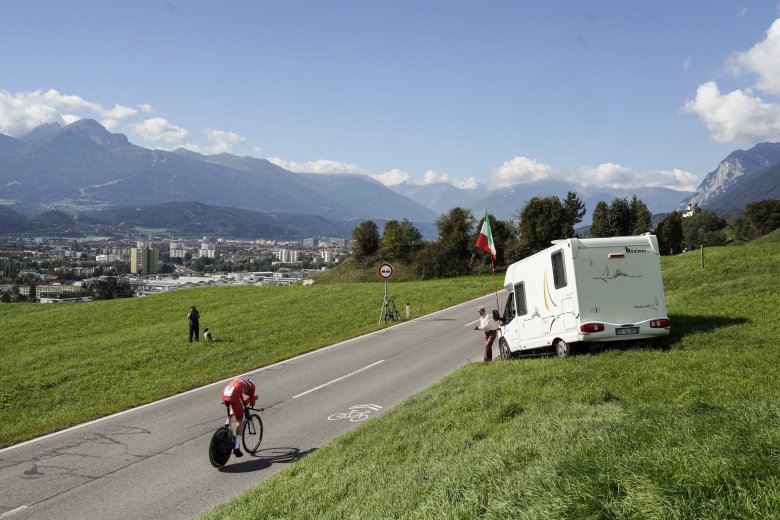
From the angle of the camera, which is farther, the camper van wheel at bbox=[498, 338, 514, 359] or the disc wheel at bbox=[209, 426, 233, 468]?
the camper van wheel at bbox=[498, 338, 514, 359]

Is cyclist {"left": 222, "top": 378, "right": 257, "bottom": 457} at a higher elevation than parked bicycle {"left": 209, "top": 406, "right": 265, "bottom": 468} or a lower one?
higher

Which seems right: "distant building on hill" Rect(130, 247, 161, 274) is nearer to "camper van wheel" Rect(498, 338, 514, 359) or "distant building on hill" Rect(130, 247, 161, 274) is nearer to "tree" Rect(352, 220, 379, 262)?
"tree" Rect(352, 220, 379, 262)

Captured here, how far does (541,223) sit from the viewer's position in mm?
73625

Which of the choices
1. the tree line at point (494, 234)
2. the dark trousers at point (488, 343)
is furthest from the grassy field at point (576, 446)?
the tree line at point (494, 234)

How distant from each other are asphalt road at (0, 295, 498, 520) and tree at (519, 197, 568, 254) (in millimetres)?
55274

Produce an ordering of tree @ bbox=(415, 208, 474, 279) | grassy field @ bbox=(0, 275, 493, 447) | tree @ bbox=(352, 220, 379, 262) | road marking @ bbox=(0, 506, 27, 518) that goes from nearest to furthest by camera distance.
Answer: road marking @ bbox=(0, 506, 27, 518) < grassy field @ bbox=(0, 275, 493, 447) < tree @ bbox=(415, 208, 474, 279) < tree @ bbox=(352, 220, 379, 262)

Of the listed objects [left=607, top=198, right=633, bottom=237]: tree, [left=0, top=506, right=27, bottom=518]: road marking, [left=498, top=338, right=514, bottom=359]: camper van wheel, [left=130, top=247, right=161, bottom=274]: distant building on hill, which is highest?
[left=130, top=247, right=161, bottom=274]: distant building on hill

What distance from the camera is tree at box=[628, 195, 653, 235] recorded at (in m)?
85.2

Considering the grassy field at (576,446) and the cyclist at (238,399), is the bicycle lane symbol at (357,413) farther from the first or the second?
the cyclist at (238,399)

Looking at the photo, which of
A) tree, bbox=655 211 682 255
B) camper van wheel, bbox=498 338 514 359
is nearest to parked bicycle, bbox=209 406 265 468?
camper van wheel, bbox=498 338 514 359

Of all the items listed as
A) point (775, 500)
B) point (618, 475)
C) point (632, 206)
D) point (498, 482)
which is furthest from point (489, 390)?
point (632, 206)

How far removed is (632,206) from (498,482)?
304 ft

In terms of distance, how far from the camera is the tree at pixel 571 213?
242ft

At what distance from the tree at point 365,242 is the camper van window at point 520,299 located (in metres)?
62.2
